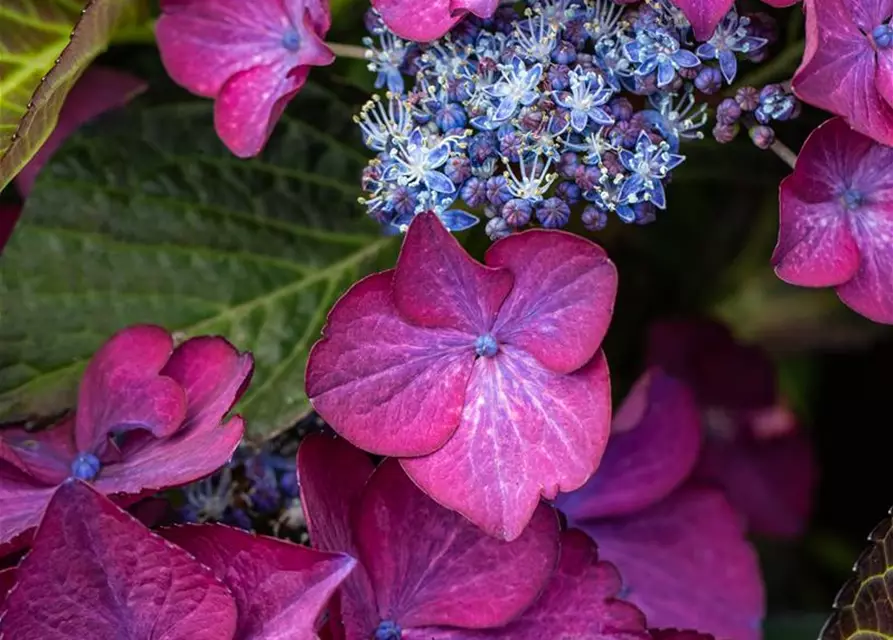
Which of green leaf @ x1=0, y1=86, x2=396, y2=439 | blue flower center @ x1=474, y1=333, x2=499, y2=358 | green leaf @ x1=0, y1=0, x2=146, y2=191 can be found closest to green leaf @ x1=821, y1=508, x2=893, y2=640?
blue flower center @ x1=474, y1=333, x2=499, y2=358

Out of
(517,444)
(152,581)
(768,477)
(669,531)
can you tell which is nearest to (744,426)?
(768,477)

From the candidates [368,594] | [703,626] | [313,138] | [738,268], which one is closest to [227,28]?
[313,138]

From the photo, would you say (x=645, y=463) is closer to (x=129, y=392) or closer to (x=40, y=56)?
(x=129, y=392)

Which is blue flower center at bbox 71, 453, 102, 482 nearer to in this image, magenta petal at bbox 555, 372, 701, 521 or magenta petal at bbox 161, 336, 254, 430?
magenta petal at bbox 161, 336, 254, 430

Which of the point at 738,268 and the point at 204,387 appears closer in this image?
the point at 204,387

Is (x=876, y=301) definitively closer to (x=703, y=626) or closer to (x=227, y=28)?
(x=703, y=626)

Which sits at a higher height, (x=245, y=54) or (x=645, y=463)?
(x=245, y=54)
